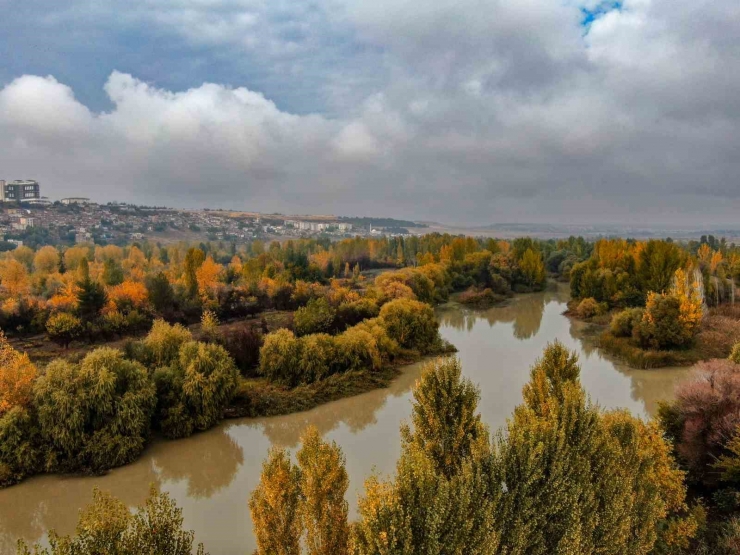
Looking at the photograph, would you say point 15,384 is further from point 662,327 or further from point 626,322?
point 626,322

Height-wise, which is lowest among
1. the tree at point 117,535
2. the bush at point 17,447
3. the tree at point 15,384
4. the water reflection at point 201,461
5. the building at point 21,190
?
the water reflection at point 201,461

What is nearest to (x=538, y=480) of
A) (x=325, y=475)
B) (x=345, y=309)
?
(x=325, y=475)

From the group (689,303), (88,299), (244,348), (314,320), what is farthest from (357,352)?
(689,303)

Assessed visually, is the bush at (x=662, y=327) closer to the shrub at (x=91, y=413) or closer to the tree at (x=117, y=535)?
the shrub at (x=91, y=413)

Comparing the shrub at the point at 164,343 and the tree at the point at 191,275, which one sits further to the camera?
the tree at the point at 191,275

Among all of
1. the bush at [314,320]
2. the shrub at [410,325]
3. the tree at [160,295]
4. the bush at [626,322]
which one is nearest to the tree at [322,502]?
the bush at [314,320]

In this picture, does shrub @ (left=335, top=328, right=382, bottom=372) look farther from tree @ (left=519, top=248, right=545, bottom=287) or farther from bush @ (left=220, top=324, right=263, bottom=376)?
tree @ (left=519, top=248, right=545, bottom=287)

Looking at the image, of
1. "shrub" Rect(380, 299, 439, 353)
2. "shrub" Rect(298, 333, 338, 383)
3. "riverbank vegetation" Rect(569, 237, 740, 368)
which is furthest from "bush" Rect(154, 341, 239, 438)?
"riverbank vegetation" Rect(569, 237, 740, 368)
